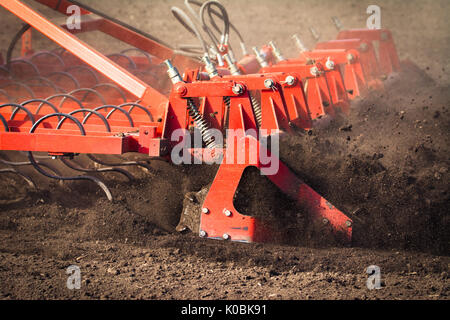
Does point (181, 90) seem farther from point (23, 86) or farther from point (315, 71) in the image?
point (23, 86)

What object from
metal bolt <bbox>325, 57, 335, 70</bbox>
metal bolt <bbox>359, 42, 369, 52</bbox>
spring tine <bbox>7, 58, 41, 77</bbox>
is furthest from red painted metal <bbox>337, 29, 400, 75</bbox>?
spring tine <bbox>7, 58, 41, 77</bbox>

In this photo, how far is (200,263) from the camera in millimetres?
2799

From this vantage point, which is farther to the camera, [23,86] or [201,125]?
[23,86]

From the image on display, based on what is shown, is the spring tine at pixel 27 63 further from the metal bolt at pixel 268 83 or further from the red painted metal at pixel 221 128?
the metal bolt at pixel 268 83

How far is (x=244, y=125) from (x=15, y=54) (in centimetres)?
864

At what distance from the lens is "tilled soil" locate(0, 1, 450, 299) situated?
97.0 inches

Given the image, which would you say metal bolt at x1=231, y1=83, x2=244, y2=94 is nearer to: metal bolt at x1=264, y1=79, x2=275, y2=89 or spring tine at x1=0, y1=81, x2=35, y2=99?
metal bolt at x1=264, y1=79, x2=275, y2=89

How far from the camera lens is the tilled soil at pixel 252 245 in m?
2.46

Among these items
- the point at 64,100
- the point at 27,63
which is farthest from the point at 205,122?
the point at 27,63

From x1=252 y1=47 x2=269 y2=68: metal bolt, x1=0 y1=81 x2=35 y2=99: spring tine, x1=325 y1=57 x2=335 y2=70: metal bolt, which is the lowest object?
x1=0 y1=81 x2=35 y2=99: spring tine

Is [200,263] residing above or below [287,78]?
below

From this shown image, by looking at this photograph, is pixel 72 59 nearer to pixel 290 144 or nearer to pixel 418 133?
pixel 290 144

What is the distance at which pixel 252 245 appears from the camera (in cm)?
302

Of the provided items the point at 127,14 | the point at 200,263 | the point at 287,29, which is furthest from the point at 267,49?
the point at 127,14
